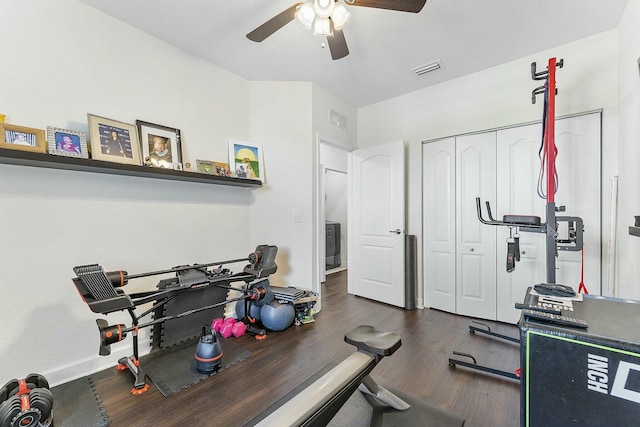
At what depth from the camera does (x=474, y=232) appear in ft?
9.98

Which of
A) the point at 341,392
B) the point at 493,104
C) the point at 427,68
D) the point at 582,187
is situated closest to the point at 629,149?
the point at 582,187

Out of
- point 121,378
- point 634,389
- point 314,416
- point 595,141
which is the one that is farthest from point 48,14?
point 595,141

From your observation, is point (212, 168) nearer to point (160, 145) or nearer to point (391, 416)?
point (160, 145)

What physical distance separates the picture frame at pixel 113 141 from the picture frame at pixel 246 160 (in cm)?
96

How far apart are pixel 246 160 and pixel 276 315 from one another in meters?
1.76

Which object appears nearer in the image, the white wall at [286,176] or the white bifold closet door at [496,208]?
the white bifold closet door at [496,208]

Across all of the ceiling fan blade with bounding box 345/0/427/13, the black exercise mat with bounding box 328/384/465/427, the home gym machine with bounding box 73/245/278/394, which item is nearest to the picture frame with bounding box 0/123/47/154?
the home gym machine with bounding box 73/245/278/394

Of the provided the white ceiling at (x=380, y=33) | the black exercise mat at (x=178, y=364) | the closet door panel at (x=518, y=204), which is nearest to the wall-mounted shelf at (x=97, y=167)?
the white ceiling at (x=380, y=33)

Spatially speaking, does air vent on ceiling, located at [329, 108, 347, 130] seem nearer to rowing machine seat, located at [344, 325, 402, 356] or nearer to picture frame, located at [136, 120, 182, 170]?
picture frame, located at [136, 120, 182, 170]

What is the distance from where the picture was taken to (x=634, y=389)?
752mm

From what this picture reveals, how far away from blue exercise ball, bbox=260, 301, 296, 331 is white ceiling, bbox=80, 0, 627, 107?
8.32 feet

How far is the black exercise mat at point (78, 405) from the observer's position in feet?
5.01

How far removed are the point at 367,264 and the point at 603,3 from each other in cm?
327

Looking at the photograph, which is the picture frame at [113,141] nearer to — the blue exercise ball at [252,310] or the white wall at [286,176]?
the white wall at [286,176]
